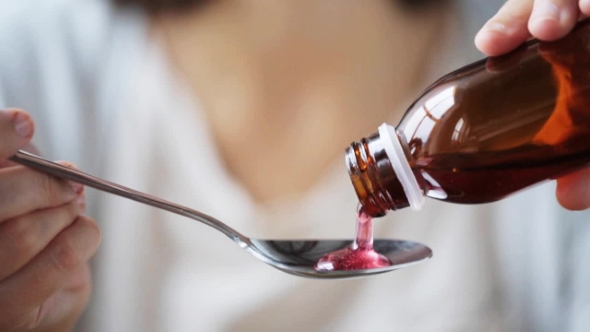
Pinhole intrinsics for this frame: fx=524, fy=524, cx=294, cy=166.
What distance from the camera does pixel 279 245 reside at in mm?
562

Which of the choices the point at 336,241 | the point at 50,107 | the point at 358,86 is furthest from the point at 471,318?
the point at 50,107

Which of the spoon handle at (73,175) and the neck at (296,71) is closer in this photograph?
the spoon handle at (73,175)

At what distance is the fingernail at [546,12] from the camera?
397 mm

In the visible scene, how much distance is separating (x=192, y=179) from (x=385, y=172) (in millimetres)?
388

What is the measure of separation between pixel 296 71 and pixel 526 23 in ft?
1.29

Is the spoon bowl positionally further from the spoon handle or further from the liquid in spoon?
the spoon handle

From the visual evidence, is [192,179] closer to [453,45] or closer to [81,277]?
[81,277]

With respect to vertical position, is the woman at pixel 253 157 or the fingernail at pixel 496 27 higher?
the fingernail at pixel 496 27

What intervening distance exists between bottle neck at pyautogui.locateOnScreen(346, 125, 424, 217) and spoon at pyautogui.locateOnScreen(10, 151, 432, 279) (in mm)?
75

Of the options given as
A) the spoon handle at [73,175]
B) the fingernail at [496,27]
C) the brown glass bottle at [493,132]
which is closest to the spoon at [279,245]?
the spoon handle at [73,175]

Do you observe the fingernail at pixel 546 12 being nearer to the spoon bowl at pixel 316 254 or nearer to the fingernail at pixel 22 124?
the spoon bowl at pixel 316 254

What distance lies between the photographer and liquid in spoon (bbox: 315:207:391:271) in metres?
0.48

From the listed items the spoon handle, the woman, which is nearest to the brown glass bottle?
the spoon handle

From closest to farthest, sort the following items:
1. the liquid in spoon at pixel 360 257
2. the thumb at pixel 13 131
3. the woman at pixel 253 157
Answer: the thumb at pixel 13 131
the liquid in spoon at pixel 360 257
the woman at pixel 253 157
